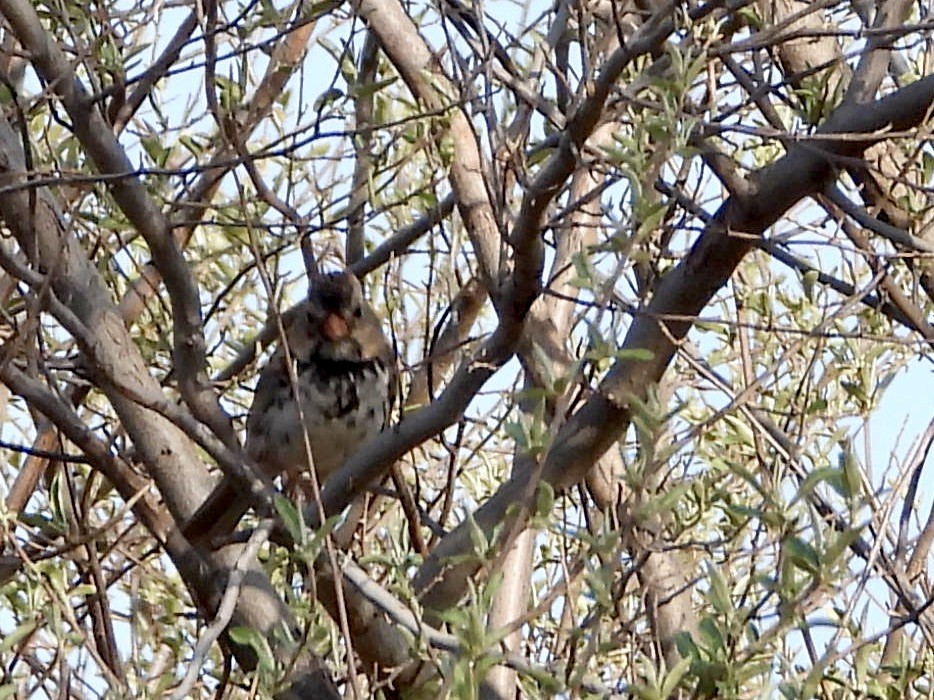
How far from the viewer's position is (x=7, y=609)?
245 cm

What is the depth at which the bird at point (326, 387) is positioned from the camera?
3.68 metres

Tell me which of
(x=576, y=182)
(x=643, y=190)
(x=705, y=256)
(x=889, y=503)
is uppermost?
(x=576, y=182)

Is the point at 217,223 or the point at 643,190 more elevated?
the point at 217,223

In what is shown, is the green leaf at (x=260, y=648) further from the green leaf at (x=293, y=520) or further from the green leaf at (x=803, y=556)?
the green leaf at (x=803, y=556)

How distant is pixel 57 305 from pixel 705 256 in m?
0.96

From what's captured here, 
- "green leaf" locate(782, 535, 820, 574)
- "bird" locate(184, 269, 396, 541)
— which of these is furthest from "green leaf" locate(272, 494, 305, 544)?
"bird" locate(184, 269, 396, 541)

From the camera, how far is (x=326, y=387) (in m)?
3.74

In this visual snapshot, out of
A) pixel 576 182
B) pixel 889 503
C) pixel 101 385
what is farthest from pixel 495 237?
pixel 889 503

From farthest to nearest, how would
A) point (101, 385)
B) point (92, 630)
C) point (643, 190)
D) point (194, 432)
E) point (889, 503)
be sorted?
1. point (92, 630)
2. point (101, 385)
3. point (194, 432)
4. point (889, 503)
5. point (643, 190)

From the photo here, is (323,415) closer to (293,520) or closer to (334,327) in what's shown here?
(334,327)

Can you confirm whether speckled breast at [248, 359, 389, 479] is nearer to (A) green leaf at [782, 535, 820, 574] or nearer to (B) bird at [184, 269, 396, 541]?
(B) bird at [184, 269, 396, 541]

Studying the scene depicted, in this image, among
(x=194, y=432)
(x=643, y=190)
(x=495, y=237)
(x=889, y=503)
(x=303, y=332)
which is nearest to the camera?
(x=643, y=190)

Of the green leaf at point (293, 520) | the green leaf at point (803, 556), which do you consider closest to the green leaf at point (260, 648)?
the green leaf at point (293, 520)

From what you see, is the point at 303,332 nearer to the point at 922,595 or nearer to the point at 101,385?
the point at 101,385
